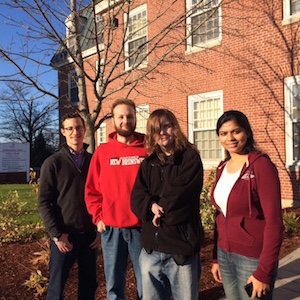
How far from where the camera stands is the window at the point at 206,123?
36.8 feet

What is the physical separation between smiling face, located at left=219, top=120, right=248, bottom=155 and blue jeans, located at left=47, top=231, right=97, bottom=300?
1.62m

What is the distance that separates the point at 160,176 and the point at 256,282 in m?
0.88

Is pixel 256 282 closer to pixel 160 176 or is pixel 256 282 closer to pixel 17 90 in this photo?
pixel 160 176

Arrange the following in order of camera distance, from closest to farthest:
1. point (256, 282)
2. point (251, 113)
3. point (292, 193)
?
point (256, 282) → point (292, 193) → point (251, 113)

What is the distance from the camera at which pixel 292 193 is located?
929cm

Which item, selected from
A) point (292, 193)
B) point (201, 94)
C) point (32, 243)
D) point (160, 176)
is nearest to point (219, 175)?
point (160, 176)

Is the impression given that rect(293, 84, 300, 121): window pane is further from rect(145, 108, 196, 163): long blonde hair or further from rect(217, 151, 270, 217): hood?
rect(217, 151, 270, 217): hood

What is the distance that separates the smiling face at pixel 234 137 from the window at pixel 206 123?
29.4ft

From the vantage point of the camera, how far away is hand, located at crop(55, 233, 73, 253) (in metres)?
2.92

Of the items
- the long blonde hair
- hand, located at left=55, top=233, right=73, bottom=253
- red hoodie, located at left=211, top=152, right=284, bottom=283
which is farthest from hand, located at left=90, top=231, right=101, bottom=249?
red hoodie, located at left=211, top=152, right=284, bottom=283

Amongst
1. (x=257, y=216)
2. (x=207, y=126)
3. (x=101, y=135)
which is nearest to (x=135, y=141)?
(x=257, y=216)

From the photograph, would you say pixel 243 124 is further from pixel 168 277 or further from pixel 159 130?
pixel 168 277

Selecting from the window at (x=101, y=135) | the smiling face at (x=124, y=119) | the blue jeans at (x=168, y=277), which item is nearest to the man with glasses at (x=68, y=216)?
the smiling face at (x=124, y=119)

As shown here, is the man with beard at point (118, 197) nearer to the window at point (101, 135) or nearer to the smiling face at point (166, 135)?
the smiling face at point (166, 135)
